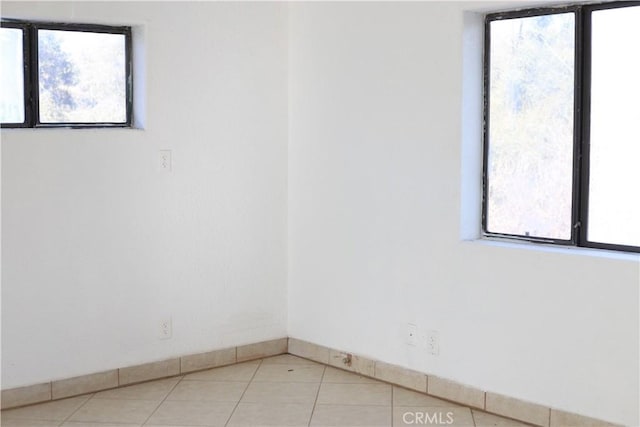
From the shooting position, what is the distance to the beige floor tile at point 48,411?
3898 millimetres

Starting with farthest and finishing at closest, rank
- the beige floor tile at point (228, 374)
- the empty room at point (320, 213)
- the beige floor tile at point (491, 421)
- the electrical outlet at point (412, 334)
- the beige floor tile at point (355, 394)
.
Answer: the beige floor tile at point (228, 374) < the electrical outlet at point (412, 334) < the beige floor tile at point (355, 394) < the beige floor tile at point (491, 421) < the empty room at point (320, 213)

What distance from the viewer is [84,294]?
4.20m

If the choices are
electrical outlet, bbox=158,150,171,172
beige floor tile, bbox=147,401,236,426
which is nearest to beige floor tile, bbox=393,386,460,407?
beige floor tile, bbox=147,401,236,426

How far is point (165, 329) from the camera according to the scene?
4520 mm

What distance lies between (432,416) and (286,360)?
45.9 inches

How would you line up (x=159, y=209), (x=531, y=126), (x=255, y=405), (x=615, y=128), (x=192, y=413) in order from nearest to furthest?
(x=615, y=128) < (x=531, y=126) < (x=192, y=413) < (x=255, y=405) < (x=159, y=209)

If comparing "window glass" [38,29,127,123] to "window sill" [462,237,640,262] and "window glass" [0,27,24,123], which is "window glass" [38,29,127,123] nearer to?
"window glass" [0,27,24,123]


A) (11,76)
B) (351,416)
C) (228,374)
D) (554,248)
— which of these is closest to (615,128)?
(554,248)

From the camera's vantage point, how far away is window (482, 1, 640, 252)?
11.6ft

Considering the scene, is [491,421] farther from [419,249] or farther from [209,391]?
[209,391]

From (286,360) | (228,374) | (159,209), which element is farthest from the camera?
(286,360)

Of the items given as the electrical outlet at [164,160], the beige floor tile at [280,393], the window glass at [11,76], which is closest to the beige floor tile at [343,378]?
the beige floor tile at [280,393]

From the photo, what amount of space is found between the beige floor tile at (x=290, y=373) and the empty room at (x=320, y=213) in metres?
0.02

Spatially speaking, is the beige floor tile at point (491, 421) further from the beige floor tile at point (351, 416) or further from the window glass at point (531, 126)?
the window glass at point (531, 126)
